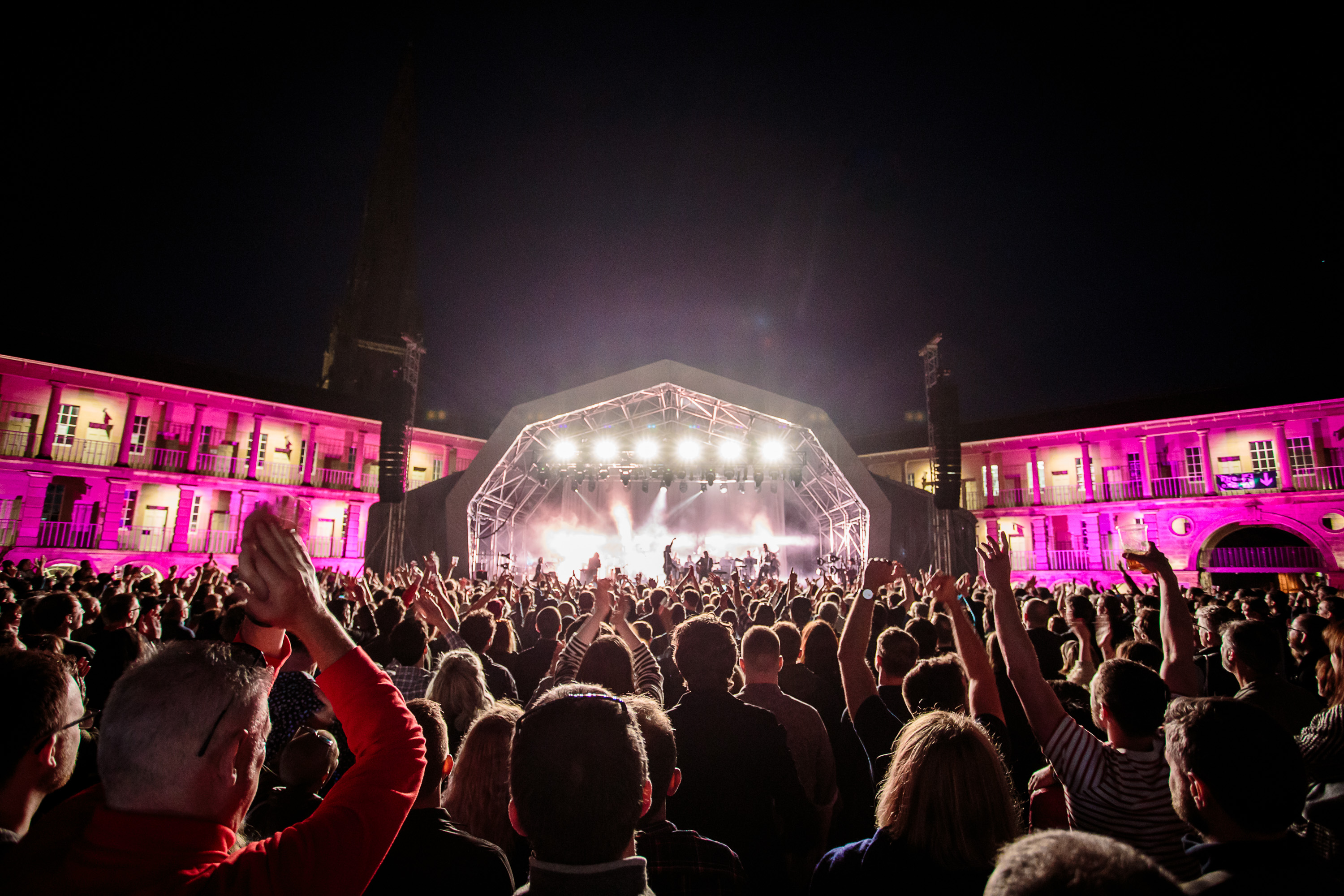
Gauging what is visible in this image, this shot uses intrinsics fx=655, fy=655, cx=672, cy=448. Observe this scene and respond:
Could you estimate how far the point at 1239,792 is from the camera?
1.58m

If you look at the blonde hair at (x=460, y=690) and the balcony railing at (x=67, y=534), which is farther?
the balcony railing at (x=67, y=534)

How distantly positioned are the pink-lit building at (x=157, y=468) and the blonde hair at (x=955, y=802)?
2538 cm

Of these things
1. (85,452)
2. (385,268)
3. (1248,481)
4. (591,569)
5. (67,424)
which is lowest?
(591,569)

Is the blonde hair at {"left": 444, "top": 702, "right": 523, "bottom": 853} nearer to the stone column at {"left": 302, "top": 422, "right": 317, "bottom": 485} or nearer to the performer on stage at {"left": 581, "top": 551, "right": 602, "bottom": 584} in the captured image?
the performer on stage at {"left": 581, "top": 551, "right": 602, "bottom": 584}

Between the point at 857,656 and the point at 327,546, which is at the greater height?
the point at 327,546

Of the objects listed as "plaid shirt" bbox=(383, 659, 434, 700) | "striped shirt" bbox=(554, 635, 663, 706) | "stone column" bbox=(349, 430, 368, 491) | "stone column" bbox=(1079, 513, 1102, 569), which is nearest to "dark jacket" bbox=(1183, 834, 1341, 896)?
"striped shirt" bbox=(554, 635, 663, 706)

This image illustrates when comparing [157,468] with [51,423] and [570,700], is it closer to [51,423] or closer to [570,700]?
[51,423]

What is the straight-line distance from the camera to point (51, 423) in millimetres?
23203

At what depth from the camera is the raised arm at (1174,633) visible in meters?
3.14

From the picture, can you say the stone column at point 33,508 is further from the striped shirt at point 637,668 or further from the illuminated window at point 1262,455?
the illuminated window at point 1262,455

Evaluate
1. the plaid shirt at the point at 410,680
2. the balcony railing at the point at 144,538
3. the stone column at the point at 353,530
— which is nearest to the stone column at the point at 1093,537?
the plaid shirt at the point at 410,680

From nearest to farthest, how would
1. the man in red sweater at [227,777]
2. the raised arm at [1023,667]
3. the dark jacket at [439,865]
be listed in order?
the man in red sweater at [227,777] < the dark jacket at [439,865] < the raised arm at [1023,667]

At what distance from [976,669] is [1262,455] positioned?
101 ft

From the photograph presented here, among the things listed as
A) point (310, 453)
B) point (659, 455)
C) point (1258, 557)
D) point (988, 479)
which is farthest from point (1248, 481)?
point (310, 453)
